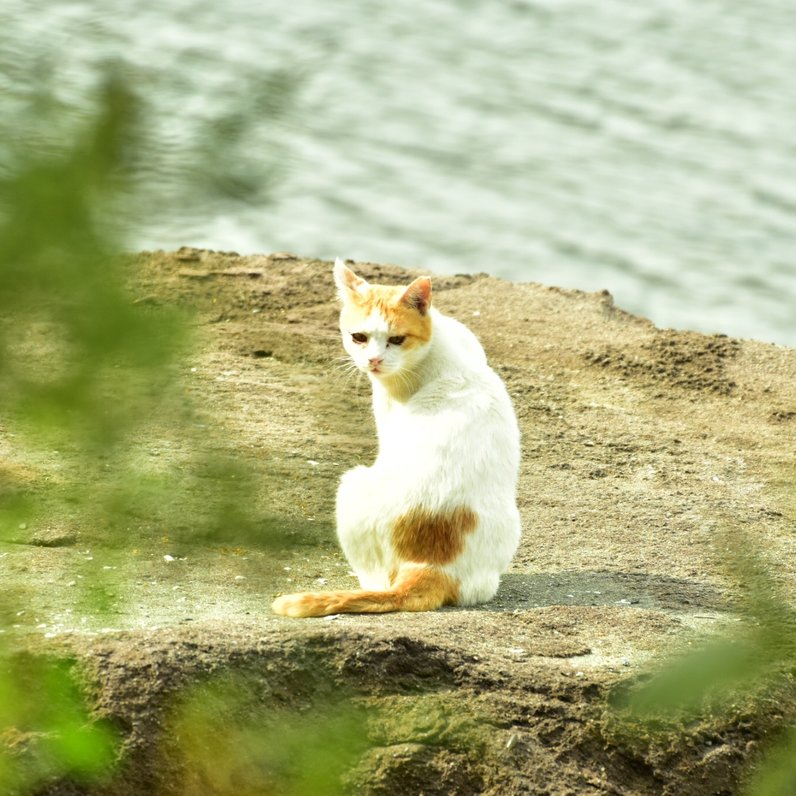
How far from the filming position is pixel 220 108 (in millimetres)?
875

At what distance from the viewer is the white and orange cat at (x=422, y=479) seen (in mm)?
4289

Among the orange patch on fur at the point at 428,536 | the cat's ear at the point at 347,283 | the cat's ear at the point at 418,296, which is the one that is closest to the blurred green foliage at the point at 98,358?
the orange patch on fur at the point at 428,536

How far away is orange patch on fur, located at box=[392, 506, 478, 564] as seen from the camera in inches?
169

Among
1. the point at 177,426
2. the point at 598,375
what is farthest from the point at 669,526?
the point at 177,426

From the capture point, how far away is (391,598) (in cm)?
417

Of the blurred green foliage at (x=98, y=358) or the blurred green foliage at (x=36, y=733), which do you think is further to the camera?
the blurred green foliage at (x=36, y=733)

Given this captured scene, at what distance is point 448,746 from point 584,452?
3199mm

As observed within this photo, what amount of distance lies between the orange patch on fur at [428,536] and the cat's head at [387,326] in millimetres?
623

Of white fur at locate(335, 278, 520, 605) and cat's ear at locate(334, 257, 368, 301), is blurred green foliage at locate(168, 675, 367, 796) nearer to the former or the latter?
white fur at locate(335, 278, 520, 605)

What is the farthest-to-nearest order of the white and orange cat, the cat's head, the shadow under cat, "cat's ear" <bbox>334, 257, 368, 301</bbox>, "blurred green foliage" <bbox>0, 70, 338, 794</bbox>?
"cat's ear" <bbox>334, 257, 368, 301</bbox> → the cat's head → the shadow under cat → the white and orange cat → "blurred green foliage" <bbox>0, 70, 338, 794</bbox>

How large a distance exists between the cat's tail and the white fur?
0.16 feet

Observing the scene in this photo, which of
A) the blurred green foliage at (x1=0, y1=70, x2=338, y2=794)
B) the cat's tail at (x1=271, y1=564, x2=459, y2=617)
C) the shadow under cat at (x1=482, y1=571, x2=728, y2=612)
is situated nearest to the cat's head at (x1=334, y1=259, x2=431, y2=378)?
the cat's tail at (x1=271, y1=564, x2=459, y2=617)

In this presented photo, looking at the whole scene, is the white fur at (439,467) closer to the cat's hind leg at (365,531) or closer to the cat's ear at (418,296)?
the cat's hind leg at (365,531)

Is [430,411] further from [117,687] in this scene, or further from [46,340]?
[46,340]
